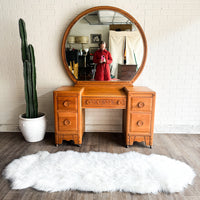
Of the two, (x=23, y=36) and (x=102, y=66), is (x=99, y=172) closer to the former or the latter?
(x=102, y=66)

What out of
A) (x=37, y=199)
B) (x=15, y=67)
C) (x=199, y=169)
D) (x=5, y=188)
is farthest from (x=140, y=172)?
(x=15, y=67)

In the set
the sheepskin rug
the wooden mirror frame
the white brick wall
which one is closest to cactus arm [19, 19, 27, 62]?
the white brick wall

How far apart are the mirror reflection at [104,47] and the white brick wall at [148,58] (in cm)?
19

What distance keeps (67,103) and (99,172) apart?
43.0 inches

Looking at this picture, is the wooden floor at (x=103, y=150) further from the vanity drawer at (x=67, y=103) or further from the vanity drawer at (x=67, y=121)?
the vanity drawer at (x=67, y=103)

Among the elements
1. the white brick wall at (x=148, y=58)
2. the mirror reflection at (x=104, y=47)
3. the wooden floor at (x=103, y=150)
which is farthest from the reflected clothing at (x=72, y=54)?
the wooden floor at (x=103, y=150)

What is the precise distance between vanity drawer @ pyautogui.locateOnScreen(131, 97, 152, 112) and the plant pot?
143 cm

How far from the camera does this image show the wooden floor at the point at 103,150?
2.01m

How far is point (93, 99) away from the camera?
3.00 m

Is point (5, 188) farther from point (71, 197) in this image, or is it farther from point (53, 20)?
point (53, 20)

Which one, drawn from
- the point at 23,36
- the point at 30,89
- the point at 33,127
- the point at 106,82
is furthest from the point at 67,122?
the point at 23,36

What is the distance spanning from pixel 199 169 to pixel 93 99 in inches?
64.2

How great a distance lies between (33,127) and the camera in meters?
3.15

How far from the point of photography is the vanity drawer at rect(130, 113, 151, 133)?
9.80 feet
